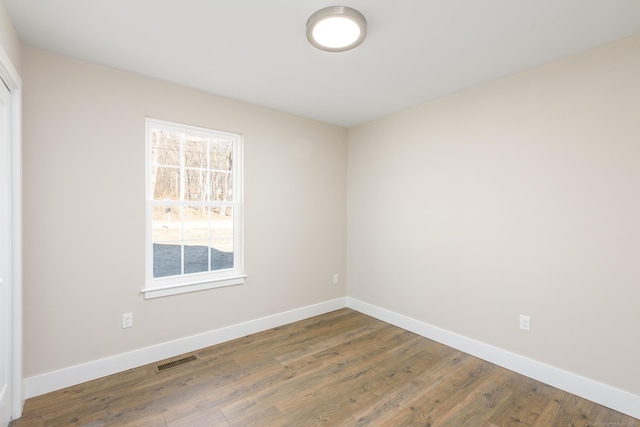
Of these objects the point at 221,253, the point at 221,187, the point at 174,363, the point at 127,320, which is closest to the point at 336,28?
the point at 221,187

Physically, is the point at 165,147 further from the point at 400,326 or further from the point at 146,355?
the point at 400,326

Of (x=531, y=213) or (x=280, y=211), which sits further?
(x=280, y=211)

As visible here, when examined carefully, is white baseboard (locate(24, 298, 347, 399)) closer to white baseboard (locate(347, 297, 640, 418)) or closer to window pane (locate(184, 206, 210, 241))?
window pane (locate(184, 206, 210, 241))

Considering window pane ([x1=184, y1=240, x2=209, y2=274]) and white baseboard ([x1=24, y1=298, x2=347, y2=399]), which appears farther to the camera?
window pane ([x1=184, y1=240, x2=209, y2=274])

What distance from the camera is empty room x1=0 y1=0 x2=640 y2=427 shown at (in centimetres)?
195

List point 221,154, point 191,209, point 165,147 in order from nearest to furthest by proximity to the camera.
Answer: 1. point 165,147
2. point 191,209
3. point 221,154

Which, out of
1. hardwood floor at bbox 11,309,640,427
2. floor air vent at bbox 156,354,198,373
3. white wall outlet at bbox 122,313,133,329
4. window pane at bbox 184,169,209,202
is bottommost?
hardwood floor at bbox 11,309,640,427

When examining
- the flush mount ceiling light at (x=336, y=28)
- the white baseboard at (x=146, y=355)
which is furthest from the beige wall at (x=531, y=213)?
the flush mount ceiling light at (x=336, y=28)

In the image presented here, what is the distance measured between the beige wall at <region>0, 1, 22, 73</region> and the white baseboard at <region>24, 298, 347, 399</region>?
2.20 m

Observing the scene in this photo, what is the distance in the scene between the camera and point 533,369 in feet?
8.10

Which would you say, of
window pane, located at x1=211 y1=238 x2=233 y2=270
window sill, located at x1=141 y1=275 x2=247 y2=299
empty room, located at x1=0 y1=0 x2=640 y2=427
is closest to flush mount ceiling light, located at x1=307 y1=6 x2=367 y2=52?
empty room, located at x1=0 y1=0 x2=640 y2=427

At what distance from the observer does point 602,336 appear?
216 cm

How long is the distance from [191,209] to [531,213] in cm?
306

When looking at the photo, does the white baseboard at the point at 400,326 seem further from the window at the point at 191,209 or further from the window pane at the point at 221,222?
the window pane at the point at 221,222
